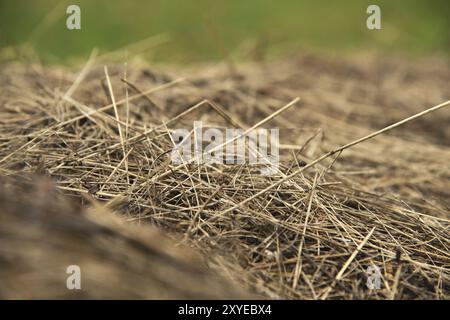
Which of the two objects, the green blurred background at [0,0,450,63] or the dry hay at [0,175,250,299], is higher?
the green blurred background at [0,0,450,63]

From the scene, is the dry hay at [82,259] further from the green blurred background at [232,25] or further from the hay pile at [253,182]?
the green blurred background at [232,25]

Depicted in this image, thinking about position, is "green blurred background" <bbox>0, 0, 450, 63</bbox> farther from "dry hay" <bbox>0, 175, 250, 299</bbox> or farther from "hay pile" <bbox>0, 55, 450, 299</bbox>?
"dry hay" <bbox>0, 175, 250, 299</bbox>

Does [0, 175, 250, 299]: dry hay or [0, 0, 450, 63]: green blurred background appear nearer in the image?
[0, 175, 250, 299]: dry hay

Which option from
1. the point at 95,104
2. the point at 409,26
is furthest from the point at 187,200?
the point at 409,26

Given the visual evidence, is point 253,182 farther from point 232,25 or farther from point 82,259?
point 232,25

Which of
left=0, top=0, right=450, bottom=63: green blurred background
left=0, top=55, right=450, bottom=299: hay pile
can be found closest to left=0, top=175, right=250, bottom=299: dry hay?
left=0, top=55, right=450, bottom=299: hay pile

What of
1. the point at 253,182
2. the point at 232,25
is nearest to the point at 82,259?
the point at 253,182

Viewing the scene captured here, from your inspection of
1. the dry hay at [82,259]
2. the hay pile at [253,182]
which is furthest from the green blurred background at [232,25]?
the dry hay at [82,259]
